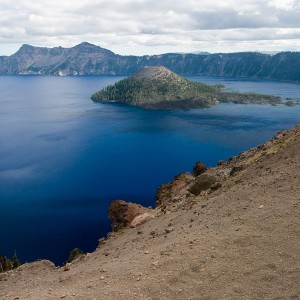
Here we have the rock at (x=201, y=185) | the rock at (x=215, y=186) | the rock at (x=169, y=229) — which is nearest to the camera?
the rock at (x=169, y=229)

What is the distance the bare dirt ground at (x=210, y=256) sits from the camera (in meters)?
20.6

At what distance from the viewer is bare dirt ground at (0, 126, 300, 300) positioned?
67.7 feet

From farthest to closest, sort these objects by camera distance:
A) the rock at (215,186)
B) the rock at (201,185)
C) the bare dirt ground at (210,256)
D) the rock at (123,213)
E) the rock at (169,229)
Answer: the rock at (123,213) → the rock at (201,185) → the rock at (215,186) → the rock at (169,229) → the bare dirt ground at (210,256)

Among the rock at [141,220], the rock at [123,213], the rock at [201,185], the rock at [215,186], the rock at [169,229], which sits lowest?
the rock at [123,213]

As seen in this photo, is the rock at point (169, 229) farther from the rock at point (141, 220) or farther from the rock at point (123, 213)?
the rock at point (123, 213)

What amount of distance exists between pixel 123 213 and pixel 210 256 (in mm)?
23495

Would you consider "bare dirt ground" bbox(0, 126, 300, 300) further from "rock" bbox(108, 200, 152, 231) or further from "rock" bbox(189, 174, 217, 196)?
"rock" bbox(108, 200, 152, 231)

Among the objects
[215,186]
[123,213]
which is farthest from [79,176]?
[215,186]

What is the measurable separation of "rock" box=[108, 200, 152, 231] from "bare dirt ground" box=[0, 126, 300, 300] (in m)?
8.13

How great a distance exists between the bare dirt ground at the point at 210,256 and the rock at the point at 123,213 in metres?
8.13

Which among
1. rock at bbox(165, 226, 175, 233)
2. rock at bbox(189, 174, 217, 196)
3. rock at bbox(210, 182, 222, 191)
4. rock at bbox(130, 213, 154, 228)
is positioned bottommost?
rock at bbox(130, 213, 154, 228)

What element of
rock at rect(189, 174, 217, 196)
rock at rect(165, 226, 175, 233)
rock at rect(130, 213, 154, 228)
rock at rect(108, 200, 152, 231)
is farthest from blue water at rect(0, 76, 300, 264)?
rock at rect(165, 226, 175, 233)

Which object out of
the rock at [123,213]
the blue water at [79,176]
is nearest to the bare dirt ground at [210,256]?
the rock at [123,213]

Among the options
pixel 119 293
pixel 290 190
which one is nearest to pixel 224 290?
pixel 119 293
